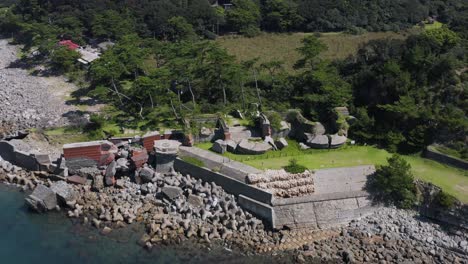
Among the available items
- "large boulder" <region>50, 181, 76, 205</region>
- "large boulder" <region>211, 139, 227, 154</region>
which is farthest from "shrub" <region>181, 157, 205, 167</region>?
"large boulder" <region>50, 181, 76, 205</region>

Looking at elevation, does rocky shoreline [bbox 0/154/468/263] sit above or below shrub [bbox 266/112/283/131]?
below

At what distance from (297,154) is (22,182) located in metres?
15.3

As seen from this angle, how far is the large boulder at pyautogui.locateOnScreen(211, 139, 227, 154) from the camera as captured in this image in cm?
3028

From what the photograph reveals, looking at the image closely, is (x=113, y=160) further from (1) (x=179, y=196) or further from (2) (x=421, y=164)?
(2) (x=421, y=164)

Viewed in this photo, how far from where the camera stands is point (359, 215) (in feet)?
86.1

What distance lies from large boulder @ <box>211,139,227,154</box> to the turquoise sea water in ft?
21.9

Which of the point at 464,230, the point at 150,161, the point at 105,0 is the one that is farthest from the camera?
the point at 105,0

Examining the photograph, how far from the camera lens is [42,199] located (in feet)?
89.5

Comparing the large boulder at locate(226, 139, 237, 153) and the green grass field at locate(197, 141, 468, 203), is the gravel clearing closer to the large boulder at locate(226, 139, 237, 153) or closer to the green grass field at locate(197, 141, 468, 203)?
the large boulder at locate(226, 139, 237, 153)

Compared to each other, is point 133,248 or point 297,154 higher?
point 297,154

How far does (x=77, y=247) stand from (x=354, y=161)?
48.2ft

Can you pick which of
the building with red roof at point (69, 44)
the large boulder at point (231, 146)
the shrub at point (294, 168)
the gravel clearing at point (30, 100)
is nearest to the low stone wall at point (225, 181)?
the shrub at point (294, 168)

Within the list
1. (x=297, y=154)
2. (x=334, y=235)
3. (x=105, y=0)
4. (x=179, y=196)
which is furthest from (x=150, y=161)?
(x=105, y=0)

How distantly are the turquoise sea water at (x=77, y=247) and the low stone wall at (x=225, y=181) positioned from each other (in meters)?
3.31
